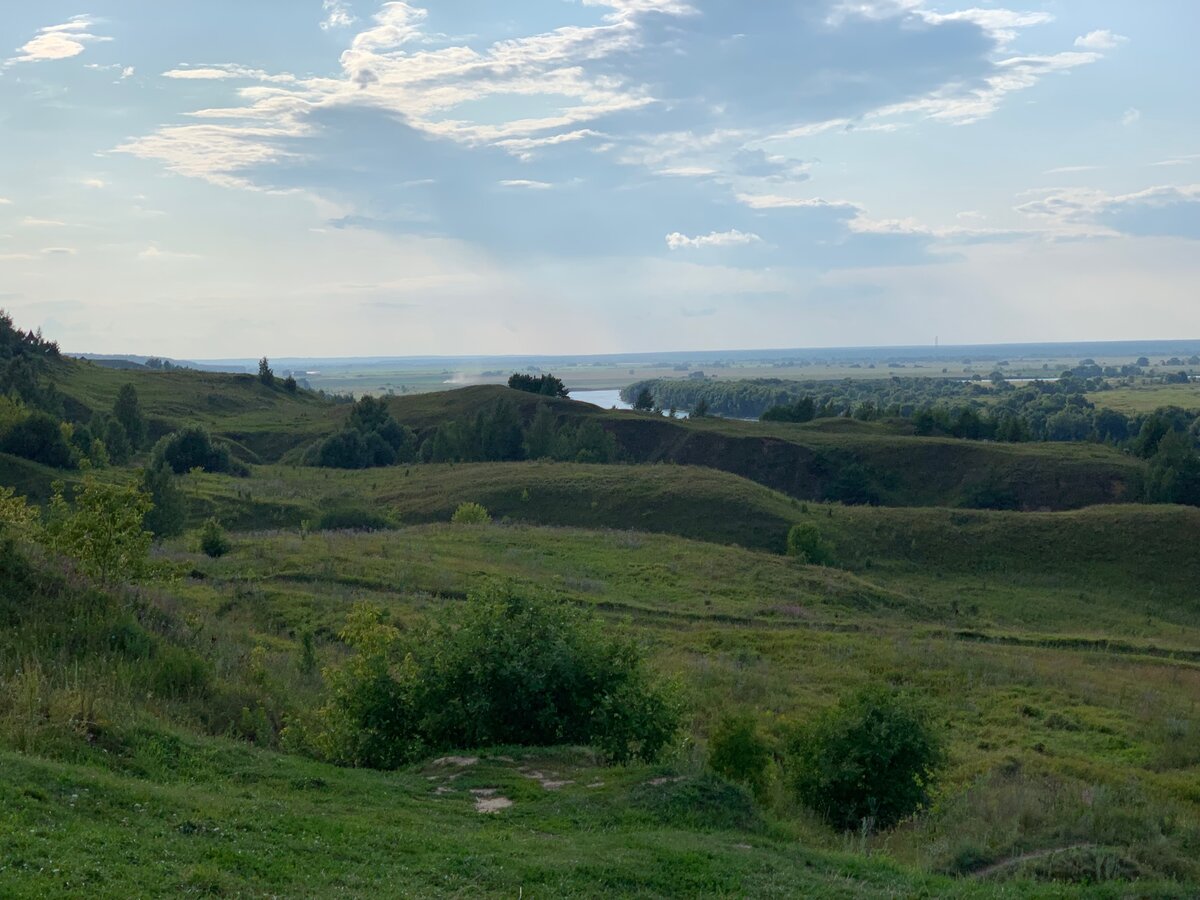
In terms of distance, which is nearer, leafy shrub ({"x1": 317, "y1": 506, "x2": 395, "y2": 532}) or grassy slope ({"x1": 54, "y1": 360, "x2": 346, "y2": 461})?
leafy shrub ({"x1": 317, "y1": 506, "x2": 395, "y2": 532})

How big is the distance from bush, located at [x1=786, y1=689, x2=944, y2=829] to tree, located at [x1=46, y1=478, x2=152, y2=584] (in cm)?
1102

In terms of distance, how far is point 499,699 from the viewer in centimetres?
1373

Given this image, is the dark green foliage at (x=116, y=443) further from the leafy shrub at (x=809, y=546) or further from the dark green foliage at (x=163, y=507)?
the leafy shrub at (x=809, y=546)

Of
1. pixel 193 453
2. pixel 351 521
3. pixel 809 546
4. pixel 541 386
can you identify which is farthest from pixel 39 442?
pixel 541 386

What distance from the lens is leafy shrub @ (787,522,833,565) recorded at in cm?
5259

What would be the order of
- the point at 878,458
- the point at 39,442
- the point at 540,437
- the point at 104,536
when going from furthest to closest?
the point at 540,437
the point at 878,458
the point at 39,442
the point at 104,536

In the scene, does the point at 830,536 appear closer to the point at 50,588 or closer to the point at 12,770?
the point at 50,588

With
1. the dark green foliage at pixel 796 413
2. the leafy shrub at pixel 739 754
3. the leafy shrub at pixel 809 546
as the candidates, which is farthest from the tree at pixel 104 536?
the dark green foliage at pixel 796 413

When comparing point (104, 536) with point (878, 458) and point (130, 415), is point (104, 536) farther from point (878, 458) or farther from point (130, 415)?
point (878, 458)

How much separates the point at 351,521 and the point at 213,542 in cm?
1394

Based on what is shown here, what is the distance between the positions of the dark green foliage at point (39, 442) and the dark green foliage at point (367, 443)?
89.3 feet

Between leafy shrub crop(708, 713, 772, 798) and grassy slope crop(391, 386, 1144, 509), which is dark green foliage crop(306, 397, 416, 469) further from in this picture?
leafy shrub crop(708, 713, 772, 798)

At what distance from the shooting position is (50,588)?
52.1 feet

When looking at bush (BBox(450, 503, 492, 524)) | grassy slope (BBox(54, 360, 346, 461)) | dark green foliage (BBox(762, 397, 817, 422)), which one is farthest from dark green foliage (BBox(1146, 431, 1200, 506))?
grassy slope (BBox(54, 360, 346, 461))
